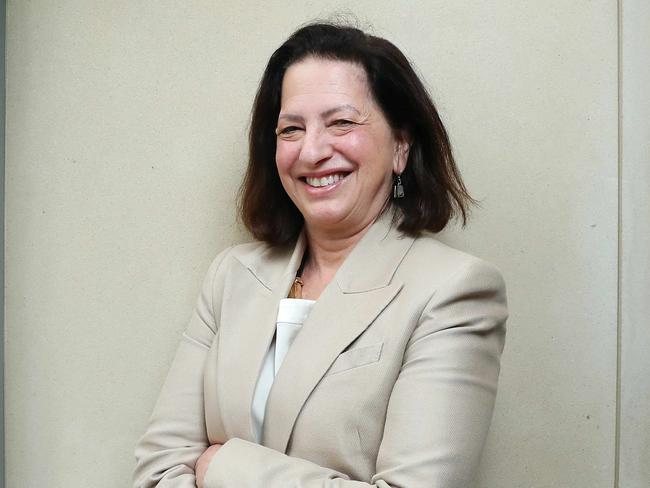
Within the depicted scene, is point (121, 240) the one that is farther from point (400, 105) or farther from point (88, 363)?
point (400, 105)

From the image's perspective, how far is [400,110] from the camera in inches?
64.1

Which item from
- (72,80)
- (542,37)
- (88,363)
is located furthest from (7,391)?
(542,37)

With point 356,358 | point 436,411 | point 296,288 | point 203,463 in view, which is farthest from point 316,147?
point 203,463

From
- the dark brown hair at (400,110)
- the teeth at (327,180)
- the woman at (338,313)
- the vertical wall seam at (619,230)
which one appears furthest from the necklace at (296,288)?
the vertical wall seam at (619,230)

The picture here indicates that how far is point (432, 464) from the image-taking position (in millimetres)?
1293

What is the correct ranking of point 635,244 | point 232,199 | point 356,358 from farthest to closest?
point 232,199 < point 635,244 < point 356,358

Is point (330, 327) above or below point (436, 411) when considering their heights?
above

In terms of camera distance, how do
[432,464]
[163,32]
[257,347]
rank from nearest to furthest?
[432,464], [257,347], [163,32]

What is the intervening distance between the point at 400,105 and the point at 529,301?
0.65 meters

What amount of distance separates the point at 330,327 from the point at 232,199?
680 millimetres

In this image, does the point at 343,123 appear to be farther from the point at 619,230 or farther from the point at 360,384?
the point at 619,230

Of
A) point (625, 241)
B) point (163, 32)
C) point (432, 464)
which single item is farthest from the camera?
point (163, 32)

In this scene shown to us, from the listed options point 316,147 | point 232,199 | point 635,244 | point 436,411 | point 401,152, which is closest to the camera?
point 436,411

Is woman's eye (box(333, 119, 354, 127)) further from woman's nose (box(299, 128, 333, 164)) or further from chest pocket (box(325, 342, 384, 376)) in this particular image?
chest pocket (box(325, 342, 384, 376))
